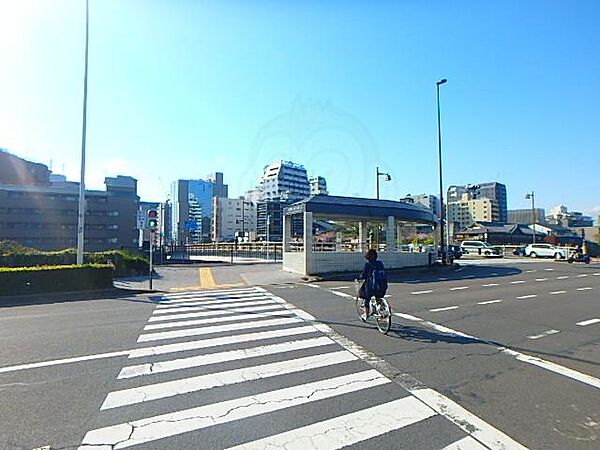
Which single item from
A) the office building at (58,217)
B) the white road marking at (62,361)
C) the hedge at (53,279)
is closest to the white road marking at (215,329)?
the white road marking at (62,361)

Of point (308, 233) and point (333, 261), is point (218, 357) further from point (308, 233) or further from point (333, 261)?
point (333, 261)

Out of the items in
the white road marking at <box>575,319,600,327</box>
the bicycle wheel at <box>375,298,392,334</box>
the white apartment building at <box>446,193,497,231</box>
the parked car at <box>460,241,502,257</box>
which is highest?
the white apartment building at <box>446,193,497,231</box>

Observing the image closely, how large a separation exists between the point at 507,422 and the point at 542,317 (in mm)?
7111

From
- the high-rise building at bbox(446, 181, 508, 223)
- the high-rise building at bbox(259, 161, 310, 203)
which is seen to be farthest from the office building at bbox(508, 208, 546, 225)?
the high-rise building at bbox(259, 161, 310, 203)

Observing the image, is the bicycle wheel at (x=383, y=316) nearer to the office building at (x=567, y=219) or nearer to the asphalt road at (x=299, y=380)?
the asphalt road at (x=299, y=380)

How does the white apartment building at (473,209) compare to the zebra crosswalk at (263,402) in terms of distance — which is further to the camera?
the white apartment building at (473,209)

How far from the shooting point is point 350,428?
3973 mm

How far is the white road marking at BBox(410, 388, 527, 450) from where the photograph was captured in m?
3.70

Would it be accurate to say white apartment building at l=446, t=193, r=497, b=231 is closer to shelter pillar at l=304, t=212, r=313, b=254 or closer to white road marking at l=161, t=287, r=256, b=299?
shelter pillar at l=304, t=212, r=313, b=254

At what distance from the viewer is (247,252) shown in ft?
129

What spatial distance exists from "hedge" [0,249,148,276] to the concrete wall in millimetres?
8899

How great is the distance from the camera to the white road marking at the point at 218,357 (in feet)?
19.1

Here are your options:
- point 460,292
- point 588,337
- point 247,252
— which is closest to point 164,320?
point 588,337

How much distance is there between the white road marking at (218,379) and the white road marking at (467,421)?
1634 millimetres
